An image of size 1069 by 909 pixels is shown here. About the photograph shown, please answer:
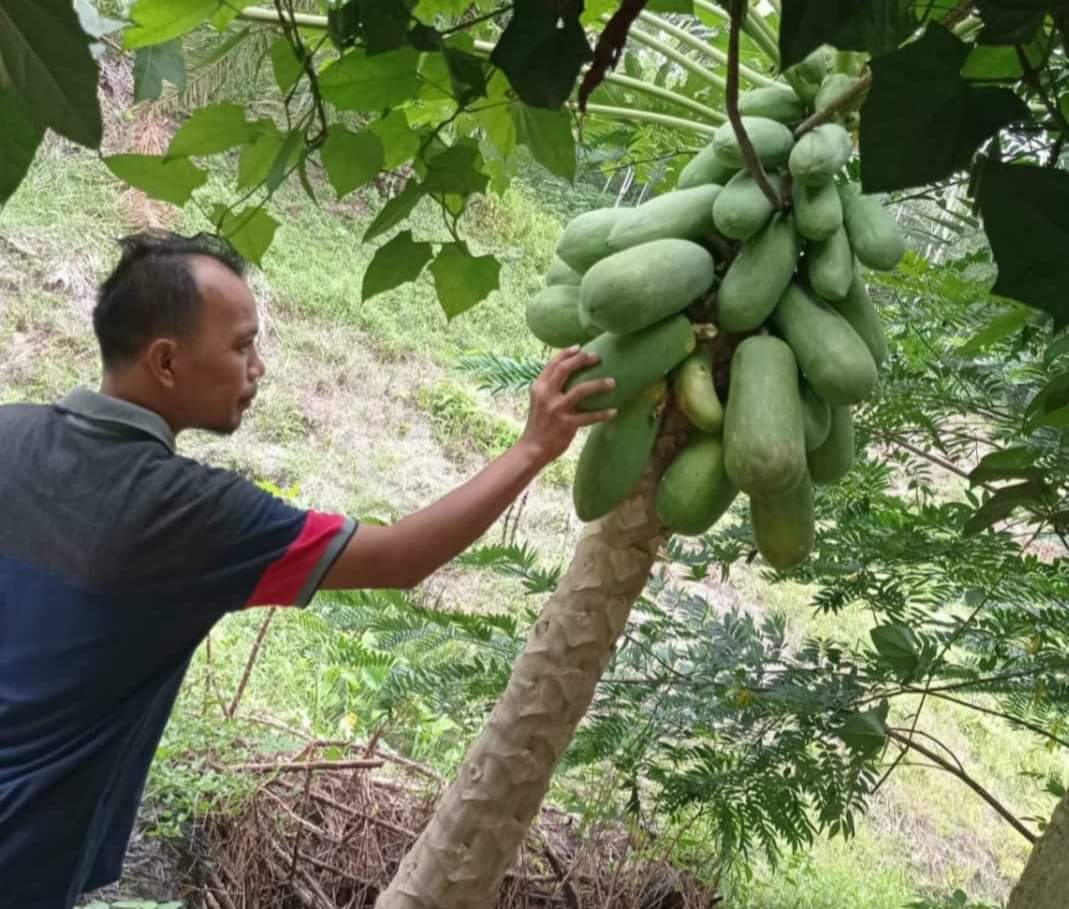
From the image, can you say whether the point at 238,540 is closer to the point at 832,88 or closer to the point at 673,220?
the point at 673,220

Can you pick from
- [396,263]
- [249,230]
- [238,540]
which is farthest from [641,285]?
[238,540]

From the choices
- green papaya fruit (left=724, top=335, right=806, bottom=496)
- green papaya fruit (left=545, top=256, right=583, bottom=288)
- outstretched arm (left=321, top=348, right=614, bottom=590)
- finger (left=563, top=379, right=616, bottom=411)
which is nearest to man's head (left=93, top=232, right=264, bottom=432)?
outstretched arm (left=321, top=348, right=614, bottom=590)

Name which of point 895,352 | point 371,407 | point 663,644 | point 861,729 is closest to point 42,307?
point 371,407

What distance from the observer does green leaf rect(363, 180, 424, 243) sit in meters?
0.70

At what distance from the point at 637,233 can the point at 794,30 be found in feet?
1.64

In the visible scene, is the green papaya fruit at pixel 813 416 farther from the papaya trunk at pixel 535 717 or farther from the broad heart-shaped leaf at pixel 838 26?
the broad heart-shaped leaf at pixel 838 26

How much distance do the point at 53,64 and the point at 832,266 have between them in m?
0.59

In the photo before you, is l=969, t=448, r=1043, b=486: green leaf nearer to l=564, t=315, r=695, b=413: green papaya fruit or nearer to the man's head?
l=564, t=315, r=695, b=413: green papaya fruit

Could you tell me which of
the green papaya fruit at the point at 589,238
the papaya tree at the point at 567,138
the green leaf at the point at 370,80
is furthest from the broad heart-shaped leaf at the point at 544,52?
the green papaya fruit at the point at 589,238

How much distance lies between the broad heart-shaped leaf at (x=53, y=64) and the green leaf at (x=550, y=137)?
0.42 metres

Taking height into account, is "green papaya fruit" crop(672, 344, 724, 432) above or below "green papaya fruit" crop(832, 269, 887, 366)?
below

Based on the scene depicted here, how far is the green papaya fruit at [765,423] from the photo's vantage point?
0.75 m

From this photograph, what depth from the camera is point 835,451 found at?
0.86 metres

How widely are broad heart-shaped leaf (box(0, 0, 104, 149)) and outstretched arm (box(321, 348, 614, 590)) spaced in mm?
552
